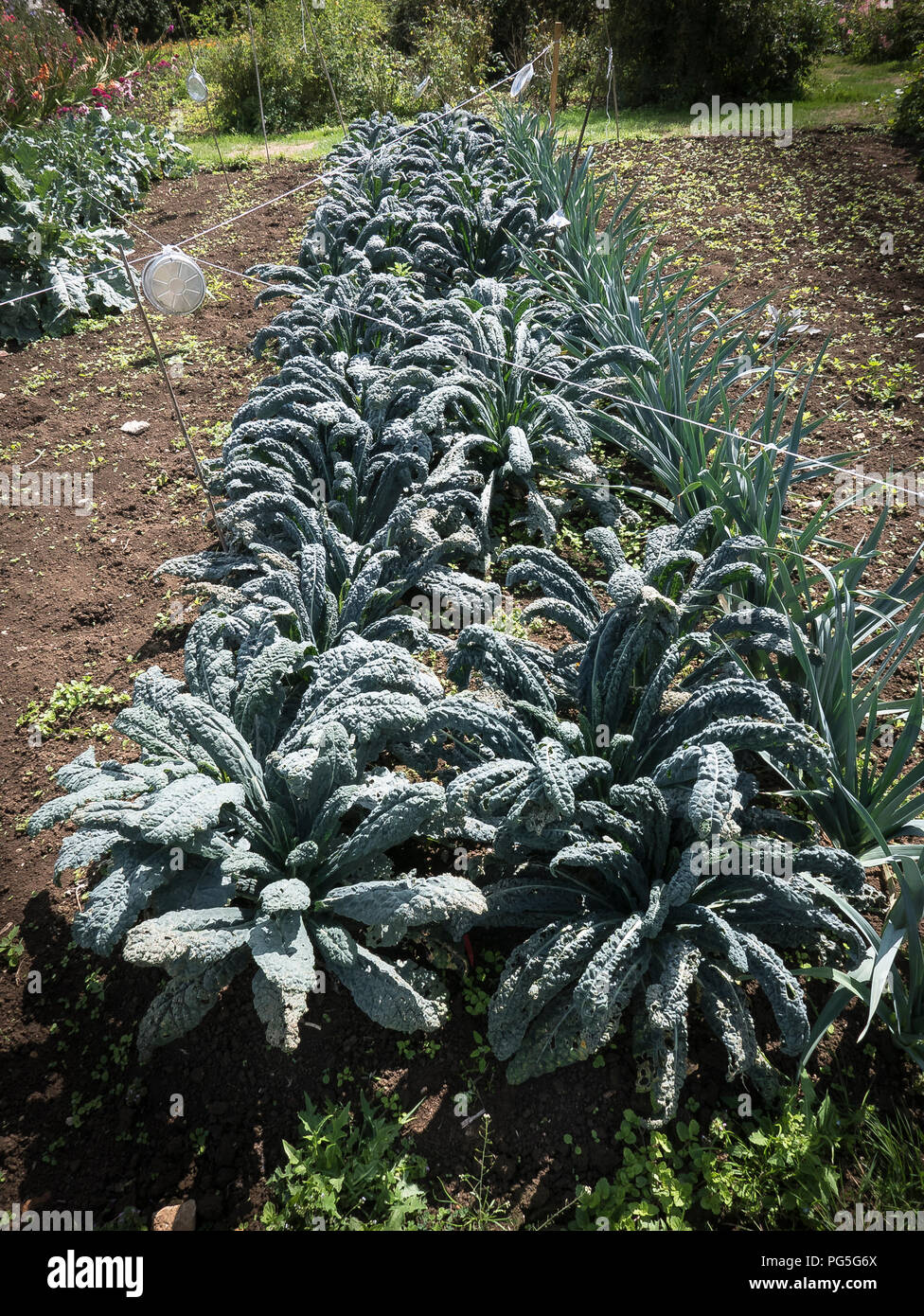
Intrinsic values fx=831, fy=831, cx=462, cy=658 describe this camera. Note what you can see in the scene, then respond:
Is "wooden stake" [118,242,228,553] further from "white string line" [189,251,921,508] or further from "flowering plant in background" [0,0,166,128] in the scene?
"flowering plant in background" [0,0,166,128]

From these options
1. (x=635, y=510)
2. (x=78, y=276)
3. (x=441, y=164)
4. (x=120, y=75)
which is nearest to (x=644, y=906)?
(x=635, y=510)

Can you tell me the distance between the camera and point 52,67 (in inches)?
323

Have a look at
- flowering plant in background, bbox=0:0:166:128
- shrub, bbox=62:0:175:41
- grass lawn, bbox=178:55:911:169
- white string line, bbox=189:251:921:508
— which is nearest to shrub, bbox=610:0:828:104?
grass lawn, bbox=178:55:911:169

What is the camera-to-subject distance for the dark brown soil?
6.11ft

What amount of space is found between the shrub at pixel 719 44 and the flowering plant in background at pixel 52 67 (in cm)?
603

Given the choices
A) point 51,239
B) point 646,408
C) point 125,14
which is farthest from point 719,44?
point 125,14

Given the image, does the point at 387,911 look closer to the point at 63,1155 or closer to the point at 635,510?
the point at 63,1155

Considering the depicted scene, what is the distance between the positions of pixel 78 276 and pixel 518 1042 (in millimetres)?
5692

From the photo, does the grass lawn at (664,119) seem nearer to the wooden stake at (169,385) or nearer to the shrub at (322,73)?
the shrub at (322,73)

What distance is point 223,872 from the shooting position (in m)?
2.04

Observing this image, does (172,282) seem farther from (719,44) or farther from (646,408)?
(719,44)

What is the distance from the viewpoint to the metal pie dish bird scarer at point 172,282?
258 centimetres

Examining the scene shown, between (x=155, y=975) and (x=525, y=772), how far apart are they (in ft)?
3.65

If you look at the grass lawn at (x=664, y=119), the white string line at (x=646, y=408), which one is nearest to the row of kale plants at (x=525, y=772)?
the white string line at (x=646, y=408)
